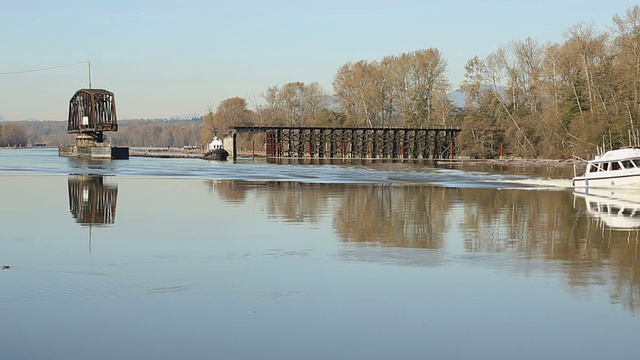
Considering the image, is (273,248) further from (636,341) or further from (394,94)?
(394,94)

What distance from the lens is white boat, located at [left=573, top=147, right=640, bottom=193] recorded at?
42.0m

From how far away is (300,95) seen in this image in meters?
195

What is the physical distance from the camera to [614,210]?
3023cm

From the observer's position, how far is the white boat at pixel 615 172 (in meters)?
42.0

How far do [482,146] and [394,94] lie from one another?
3451 centimetres

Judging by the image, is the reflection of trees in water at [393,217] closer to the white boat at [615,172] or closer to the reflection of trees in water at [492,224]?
the reflection of trees in water at [492,224]

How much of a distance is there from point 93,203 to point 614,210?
775 inches

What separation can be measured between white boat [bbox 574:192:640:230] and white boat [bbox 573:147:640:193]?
2.09 metres

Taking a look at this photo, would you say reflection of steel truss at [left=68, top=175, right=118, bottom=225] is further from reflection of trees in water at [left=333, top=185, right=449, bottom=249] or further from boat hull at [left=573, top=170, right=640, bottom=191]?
boat hull at [left=573, top=170, right=640, bottom=191]

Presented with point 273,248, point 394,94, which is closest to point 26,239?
point 273,248

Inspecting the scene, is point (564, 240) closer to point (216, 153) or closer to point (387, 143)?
point (216, 153)

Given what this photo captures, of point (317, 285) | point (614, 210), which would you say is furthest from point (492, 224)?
point (317, 285)

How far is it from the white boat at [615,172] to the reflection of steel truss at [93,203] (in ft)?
79.8

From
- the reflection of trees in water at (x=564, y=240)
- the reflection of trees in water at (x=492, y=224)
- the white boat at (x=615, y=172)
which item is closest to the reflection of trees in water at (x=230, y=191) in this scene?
the reflection of trees in water at (x=492, y=224)
